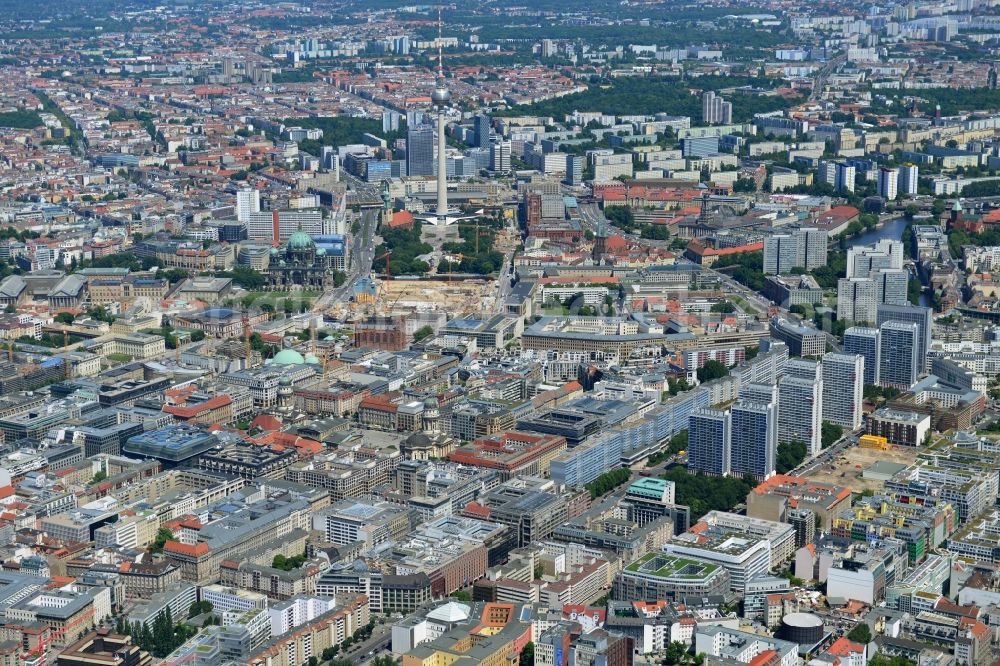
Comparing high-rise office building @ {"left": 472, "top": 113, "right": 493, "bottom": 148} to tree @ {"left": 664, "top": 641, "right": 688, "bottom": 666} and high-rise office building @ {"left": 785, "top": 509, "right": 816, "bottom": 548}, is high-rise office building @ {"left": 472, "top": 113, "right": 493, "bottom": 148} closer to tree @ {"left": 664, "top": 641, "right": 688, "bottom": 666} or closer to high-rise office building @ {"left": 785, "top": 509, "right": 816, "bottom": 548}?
high-rise office building @ {"left": 785, "top": 509, "right": 816, "bottom": 548}

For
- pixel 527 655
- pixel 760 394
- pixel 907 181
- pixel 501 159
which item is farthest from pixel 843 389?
pixel 501 159

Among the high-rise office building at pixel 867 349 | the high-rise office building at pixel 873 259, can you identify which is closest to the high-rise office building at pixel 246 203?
the high-rise office building at pixel 873 259

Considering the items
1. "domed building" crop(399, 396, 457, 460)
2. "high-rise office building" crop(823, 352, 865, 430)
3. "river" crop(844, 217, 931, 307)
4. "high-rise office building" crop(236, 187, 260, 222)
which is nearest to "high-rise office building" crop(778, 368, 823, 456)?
"high-rise office building" crop(823, 352, 865, 430)

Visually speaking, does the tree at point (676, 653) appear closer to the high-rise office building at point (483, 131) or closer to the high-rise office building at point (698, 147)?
the high-rise office building at point (698, 147)

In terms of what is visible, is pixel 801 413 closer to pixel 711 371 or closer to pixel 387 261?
pixel 711 371

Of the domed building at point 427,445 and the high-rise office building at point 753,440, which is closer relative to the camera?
the high-rise office building at point 753,440

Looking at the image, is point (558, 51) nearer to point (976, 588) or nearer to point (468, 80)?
point (468, 80)
